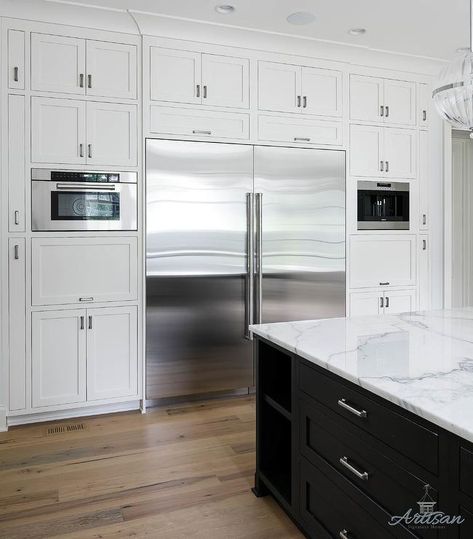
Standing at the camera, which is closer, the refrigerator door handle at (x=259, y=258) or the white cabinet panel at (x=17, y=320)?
the white cabinet panel at (x=17, y=320)

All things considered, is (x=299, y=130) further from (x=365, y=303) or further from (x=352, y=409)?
(x=352, y=409)

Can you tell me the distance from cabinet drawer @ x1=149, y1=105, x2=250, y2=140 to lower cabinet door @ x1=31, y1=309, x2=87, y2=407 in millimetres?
1440

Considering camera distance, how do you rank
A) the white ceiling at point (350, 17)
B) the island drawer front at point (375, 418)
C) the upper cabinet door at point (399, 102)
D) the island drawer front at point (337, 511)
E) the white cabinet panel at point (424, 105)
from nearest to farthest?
the island drawer front at point (375, 418)
the island drawer front at point (337, 511)
the white ceiling at point (350, 17)
the upper cabinet door at point (399, 102)
the white cabinet panel at point (424, 105)

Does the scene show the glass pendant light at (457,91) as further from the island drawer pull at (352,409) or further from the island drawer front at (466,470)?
the island drawer front at (466,470)

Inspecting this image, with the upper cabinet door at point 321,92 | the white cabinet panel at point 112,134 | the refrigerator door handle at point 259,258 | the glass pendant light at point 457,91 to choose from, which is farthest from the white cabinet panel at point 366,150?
the glass pendant light at point 457,91

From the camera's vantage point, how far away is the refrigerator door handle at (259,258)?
3900 mm

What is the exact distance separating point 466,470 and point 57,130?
3142mm

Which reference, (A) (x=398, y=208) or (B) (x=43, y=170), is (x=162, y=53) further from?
(A) (x=398, y=208)

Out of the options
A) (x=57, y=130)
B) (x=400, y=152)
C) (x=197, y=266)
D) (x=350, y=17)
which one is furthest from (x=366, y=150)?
(x=57, y=130)

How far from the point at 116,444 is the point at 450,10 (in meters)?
3.54

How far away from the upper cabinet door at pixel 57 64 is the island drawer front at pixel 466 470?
3.20m

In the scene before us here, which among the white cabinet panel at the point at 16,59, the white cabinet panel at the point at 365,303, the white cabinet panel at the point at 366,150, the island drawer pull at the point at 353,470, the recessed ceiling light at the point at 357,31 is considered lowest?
the island drawer pull at the point at 353,470

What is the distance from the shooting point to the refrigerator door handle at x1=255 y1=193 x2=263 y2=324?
3.90 metres

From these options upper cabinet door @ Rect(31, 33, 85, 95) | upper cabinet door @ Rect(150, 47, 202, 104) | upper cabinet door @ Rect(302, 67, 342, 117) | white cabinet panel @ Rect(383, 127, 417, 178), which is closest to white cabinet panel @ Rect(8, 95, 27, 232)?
upper cabinet door @ Rect(31, 33, 85, 95)
